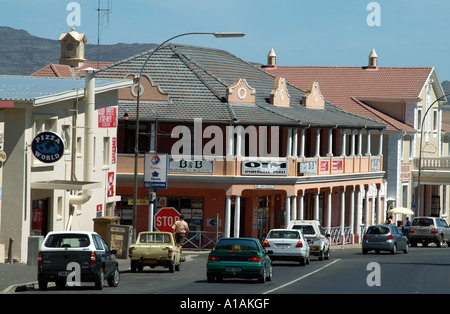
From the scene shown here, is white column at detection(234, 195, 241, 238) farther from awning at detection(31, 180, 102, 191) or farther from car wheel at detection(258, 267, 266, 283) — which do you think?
car wheel at detection(258, 267, 266, 283)

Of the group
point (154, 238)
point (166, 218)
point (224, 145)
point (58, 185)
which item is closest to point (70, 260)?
point (154, 238)

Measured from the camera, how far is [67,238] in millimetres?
25312

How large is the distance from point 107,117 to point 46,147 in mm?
11210

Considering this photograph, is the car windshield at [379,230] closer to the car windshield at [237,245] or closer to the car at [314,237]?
the car at [314,237]

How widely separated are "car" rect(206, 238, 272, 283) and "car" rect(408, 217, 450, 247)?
29.3 meters

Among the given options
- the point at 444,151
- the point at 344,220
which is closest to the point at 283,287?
the point at 344,220

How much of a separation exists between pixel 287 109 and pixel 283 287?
28496 millimetres

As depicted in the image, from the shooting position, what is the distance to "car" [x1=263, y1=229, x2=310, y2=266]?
120 feet

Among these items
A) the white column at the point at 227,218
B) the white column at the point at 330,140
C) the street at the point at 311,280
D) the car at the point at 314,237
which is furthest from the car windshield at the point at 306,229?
the white column at the point at 330,140

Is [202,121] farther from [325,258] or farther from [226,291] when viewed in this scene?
[226,291]

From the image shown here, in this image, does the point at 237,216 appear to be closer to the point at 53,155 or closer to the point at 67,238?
the point at 53,155

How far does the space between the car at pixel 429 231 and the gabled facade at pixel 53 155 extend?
19.5 metres

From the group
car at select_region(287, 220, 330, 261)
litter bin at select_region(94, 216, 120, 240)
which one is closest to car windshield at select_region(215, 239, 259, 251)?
car at select_region(287, 220, 330, 261)
